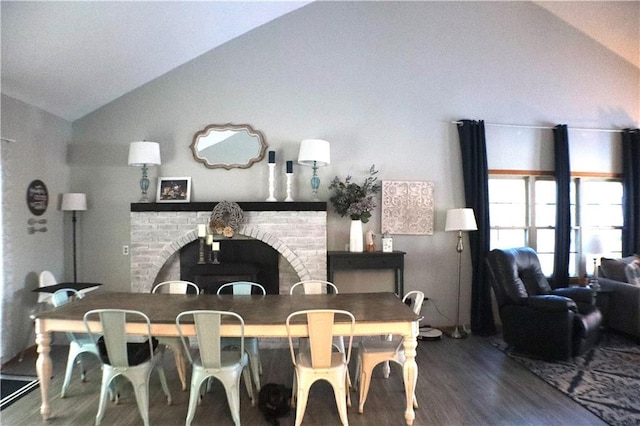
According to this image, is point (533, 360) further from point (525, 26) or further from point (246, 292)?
point (525, 26)

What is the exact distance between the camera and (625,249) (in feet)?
14.8

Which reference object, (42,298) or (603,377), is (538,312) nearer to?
(603,377)

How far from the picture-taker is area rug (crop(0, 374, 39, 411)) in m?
2.64

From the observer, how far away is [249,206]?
12.8ft

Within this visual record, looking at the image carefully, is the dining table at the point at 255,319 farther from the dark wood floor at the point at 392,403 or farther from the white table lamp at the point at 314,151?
the white table lamp at the point at 314,151

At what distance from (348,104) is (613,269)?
3831 mm

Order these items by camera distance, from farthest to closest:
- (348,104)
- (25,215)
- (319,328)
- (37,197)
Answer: (348,104) < (37,197) < (25,215) < (319,328)

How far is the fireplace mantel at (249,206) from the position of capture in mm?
3891

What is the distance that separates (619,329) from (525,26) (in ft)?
12.9

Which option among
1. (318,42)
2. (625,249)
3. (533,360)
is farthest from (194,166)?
(625,249)

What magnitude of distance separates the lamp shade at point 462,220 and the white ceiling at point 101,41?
10.4ft

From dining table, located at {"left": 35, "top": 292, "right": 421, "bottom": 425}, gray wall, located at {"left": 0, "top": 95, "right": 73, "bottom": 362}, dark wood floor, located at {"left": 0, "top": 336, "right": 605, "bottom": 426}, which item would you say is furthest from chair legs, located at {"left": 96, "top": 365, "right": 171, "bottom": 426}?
gray wall, located at {"left": 0, "top": 95, "right": 73, "bottom": 362}

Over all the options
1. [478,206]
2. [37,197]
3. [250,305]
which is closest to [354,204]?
[478,206]

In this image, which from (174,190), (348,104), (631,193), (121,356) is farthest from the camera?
(631,193)
